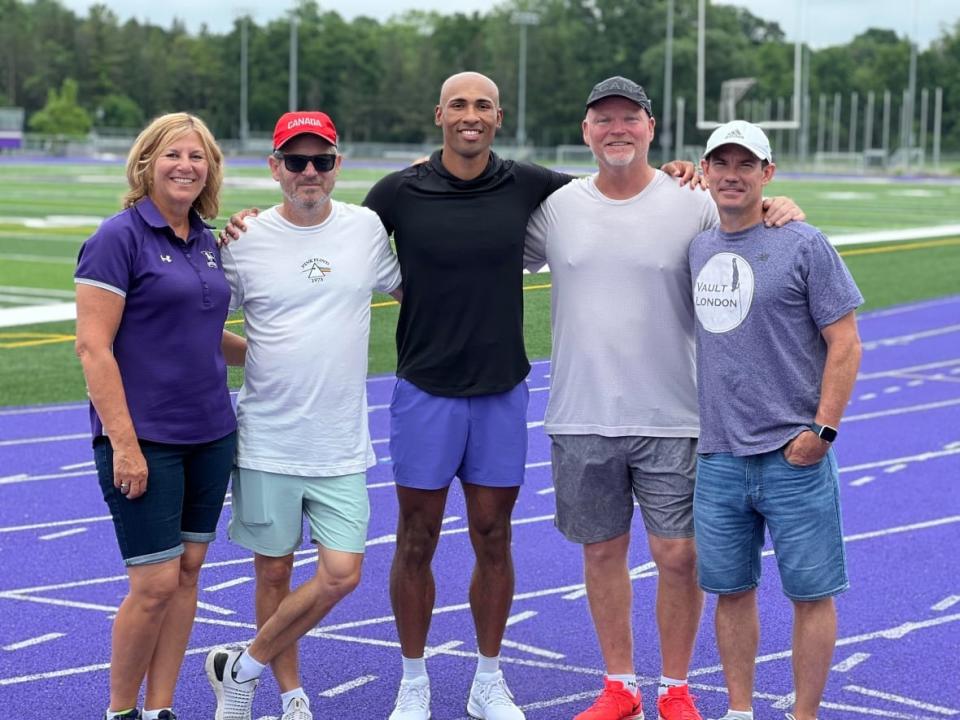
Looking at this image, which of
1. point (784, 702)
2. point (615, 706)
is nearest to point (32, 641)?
point (615, 706)

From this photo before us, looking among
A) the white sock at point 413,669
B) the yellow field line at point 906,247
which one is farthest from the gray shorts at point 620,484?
the yellow field line at point 906,247

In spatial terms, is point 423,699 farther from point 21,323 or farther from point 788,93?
point 788,93

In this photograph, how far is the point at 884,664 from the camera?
5555mm

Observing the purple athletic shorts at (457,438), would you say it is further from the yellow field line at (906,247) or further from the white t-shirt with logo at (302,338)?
the yellow field line at (906,247)

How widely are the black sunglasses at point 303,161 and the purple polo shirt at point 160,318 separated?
0.42 metres

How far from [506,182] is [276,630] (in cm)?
174

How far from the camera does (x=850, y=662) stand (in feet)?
18.3

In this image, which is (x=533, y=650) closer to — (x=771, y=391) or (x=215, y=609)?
(x=215, y=609)

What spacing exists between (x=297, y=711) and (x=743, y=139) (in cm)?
242

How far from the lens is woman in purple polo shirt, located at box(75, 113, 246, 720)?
14.3 feet

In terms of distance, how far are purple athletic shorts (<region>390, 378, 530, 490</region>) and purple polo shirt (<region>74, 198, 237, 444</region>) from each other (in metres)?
0.77

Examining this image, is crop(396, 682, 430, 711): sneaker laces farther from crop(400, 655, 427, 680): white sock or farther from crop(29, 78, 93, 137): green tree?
crop(29, 78, 93, 137): green tree

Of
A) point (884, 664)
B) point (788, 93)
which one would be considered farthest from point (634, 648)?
point (788, 93)

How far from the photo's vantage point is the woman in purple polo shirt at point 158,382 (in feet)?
14.3
